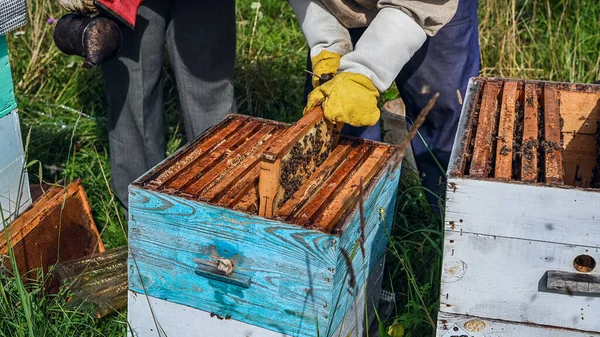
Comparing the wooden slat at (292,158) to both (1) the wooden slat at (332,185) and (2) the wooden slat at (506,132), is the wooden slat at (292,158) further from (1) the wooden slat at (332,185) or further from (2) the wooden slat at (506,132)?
(2) the wooden slat at (506,132)

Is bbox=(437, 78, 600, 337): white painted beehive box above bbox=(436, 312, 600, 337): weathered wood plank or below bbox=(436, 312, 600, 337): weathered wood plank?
above

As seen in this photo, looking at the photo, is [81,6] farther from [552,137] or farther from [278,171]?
[552,137]

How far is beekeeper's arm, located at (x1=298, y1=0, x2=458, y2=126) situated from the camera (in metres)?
2.35

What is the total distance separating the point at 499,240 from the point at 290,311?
23.6 inches

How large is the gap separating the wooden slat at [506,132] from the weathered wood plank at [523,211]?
0.08m

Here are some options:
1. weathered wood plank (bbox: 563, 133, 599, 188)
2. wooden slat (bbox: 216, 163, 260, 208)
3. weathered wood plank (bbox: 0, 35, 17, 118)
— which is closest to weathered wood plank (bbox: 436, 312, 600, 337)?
wooden slat (bbox: 216, 163, 260, 208)

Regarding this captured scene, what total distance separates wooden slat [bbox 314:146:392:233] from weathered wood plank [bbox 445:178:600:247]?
27 centimetres

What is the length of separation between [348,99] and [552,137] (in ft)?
2.04

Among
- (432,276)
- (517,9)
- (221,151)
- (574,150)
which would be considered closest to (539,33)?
(517,9)

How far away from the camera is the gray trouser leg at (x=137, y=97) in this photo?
10.0 ft

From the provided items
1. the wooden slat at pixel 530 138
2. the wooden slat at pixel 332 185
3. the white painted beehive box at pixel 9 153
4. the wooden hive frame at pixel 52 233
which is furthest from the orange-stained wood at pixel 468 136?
the white painted beehive box at pixel 9 153

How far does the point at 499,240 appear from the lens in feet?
5.99

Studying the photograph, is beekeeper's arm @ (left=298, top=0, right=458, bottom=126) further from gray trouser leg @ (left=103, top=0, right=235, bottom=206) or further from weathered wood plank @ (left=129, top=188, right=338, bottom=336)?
gray trouser leg @ (left=103, top=0, right=235, bottom=206)

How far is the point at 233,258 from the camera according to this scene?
2.03 meters
